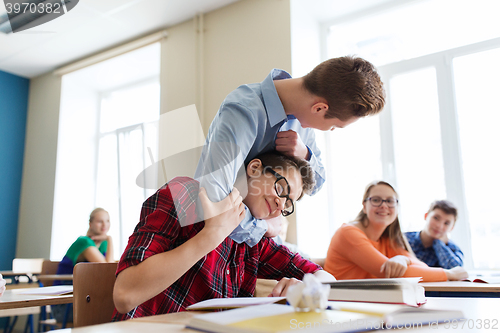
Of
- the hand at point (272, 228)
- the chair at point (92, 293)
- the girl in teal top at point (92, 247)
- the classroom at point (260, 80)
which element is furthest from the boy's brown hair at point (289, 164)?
the girl in teal top at point (92, 247)

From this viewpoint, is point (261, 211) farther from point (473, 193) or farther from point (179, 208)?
point (473, 193)

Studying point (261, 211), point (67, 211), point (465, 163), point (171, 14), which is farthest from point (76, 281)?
point (67, 211)

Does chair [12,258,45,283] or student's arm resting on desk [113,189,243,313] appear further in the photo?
chair [12,258,45,283]

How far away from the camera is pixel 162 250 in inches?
35.4

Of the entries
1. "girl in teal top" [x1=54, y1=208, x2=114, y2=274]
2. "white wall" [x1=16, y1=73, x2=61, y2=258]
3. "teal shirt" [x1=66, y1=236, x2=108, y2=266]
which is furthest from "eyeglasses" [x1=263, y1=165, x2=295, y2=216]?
"white wall" [x1=16, y1=73, x2=61, y2=258]

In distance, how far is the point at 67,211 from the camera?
5.30 meters

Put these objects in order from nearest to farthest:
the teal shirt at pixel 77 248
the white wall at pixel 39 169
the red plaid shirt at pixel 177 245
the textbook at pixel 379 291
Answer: the textbook at pixel 379 291
the red plaid shirt at pixel 177 245
the teal shirt at pixel 77 248
the white wall at pixel 39 169

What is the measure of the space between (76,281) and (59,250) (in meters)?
4.50

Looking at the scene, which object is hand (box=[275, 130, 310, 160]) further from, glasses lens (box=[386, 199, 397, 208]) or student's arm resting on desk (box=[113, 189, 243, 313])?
glasses lens (box=[386, 199, 397, 208])

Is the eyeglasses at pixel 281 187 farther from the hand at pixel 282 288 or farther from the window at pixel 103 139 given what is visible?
the window at pixel 103 139

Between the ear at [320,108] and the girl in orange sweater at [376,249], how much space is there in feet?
2.96

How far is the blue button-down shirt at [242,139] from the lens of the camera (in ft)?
3.60

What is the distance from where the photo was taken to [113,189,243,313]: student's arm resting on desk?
833 millimetres

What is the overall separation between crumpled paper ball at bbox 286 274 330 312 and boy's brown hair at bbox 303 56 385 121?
3.06 feet
